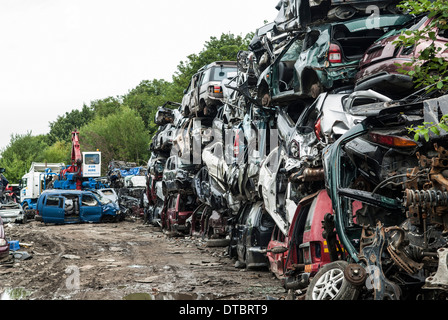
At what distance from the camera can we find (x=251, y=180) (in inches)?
444

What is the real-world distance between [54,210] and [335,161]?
20.2 metres

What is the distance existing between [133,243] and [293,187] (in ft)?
29.5

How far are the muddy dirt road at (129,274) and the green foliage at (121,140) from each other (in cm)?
4105

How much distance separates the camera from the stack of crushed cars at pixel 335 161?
5.35 m

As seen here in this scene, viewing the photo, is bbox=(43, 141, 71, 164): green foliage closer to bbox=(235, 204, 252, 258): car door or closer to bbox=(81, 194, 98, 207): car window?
bbox=(81, 194, 98, 207): car window

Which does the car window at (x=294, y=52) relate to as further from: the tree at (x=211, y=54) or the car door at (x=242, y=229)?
the tree at (x=211, y=54)

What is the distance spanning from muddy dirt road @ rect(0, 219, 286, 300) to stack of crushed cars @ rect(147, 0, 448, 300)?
1.95 feet

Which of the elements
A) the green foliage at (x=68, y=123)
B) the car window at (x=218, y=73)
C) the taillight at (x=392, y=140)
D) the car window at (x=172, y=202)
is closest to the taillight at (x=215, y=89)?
the car window at (x=218, y=73)

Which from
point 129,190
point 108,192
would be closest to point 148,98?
point 129,190

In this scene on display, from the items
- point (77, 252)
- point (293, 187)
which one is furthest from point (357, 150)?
point (77, 252)

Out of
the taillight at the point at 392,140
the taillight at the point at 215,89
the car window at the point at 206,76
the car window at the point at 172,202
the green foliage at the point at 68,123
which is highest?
the green foliage at the point at 68,123

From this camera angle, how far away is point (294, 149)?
894 cm
